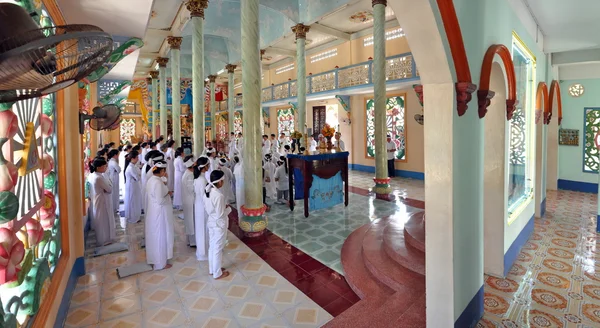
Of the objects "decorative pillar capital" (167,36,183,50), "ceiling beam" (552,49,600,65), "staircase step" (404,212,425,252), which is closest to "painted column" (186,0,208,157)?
"decorative pillar capital" (167,36,183,50)

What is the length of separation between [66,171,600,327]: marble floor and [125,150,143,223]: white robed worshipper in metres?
1.00

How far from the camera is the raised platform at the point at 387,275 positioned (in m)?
3.41

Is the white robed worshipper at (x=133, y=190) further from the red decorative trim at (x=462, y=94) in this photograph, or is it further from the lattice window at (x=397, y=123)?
the lattice window at (x=397, y=123)

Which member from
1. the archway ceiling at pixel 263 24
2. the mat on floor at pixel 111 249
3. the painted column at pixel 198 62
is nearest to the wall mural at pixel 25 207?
the mat on floor at pixel 111 249

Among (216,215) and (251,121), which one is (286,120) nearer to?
(251,121)

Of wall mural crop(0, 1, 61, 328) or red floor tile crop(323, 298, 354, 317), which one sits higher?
wall mural crop(0, 1, 61, 328)

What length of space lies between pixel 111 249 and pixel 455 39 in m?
6.11

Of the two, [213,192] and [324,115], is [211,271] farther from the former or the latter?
[324,115]

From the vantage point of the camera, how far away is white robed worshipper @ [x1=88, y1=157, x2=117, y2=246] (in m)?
5.80

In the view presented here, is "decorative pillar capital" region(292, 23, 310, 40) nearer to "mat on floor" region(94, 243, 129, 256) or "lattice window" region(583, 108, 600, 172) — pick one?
"mat on floor" region(94, 243, 129, 256)

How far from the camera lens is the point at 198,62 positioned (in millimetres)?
9930

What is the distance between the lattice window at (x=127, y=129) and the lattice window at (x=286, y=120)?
12.9 metres

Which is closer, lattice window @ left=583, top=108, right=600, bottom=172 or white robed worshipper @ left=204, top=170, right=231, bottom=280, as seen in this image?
white robed worshipper @ left=204, top=170, right=231, bottom=280

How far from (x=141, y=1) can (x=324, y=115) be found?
15242 mm
